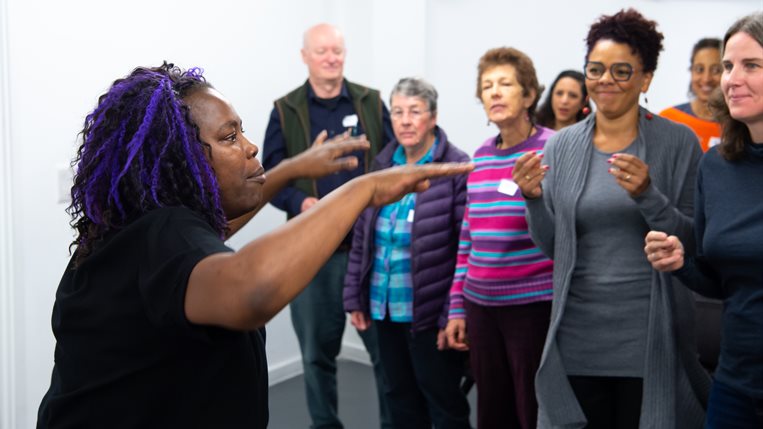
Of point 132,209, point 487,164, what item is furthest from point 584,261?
point 132,209

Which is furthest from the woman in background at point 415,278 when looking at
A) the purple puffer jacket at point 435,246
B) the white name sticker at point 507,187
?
the white name sticker at point 507,187

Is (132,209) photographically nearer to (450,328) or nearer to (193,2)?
(450,328)

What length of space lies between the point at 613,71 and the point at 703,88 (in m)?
1.58

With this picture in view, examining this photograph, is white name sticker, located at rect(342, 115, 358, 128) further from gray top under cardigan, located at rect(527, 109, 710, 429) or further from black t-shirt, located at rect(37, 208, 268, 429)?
black t-shirt, located at rect(37, 208, 268, 429)

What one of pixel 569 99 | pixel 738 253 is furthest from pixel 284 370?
pixel 738 253

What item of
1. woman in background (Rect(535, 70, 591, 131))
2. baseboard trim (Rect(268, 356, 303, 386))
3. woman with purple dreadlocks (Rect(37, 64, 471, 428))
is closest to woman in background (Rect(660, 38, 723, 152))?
woman in background (Rect(535, 70, 591, 131))

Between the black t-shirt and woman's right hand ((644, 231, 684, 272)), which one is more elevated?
the black t-shirt

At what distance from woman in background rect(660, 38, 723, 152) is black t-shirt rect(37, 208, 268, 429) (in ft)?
9.75

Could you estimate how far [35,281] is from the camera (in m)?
3.17

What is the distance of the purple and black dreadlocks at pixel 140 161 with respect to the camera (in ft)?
3.97

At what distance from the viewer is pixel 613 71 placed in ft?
7.72

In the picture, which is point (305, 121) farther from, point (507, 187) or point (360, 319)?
point (507, 187)

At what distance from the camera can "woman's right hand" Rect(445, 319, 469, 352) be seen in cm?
287

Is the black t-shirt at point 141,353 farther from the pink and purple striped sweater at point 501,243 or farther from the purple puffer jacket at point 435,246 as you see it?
the purple puffer jacket at point 435,246
